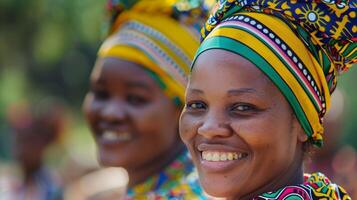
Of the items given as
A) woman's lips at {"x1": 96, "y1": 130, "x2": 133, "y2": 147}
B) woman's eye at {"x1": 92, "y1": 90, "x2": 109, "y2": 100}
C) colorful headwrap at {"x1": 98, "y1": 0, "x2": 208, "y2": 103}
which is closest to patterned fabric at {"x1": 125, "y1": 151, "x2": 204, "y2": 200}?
woman's lips at {"x1": 96, "y1": 130, "x2": 133, "y2": 147}

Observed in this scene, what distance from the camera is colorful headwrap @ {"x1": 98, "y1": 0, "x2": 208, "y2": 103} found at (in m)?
5.72

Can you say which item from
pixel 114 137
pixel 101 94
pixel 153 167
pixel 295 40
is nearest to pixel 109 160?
pixel 114 137

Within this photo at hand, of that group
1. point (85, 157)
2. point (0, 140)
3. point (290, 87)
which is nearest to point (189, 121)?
point (290, 87)

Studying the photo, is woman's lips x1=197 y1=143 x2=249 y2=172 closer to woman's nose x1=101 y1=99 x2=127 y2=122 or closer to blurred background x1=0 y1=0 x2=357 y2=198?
woman's nose x1=101 y1=99 x2=127 y2=122

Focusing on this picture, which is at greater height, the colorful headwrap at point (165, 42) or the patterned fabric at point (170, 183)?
the colorful headwrap at point (165, 42)

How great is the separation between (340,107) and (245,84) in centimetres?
435

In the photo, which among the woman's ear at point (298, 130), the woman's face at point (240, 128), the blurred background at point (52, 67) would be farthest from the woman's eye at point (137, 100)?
the blurred background at point (52, 67)

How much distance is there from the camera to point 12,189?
9.51m

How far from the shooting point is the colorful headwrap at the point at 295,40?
388 centimetres

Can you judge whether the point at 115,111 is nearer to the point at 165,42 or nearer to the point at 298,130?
the point at 165,42

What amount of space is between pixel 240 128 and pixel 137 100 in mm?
1889

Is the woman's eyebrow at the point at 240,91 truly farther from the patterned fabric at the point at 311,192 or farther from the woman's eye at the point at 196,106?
the patterned fabric at the point at 311,192

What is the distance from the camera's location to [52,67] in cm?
1475

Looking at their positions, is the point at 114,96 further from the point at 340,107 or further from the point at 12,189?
the point at 12,189
